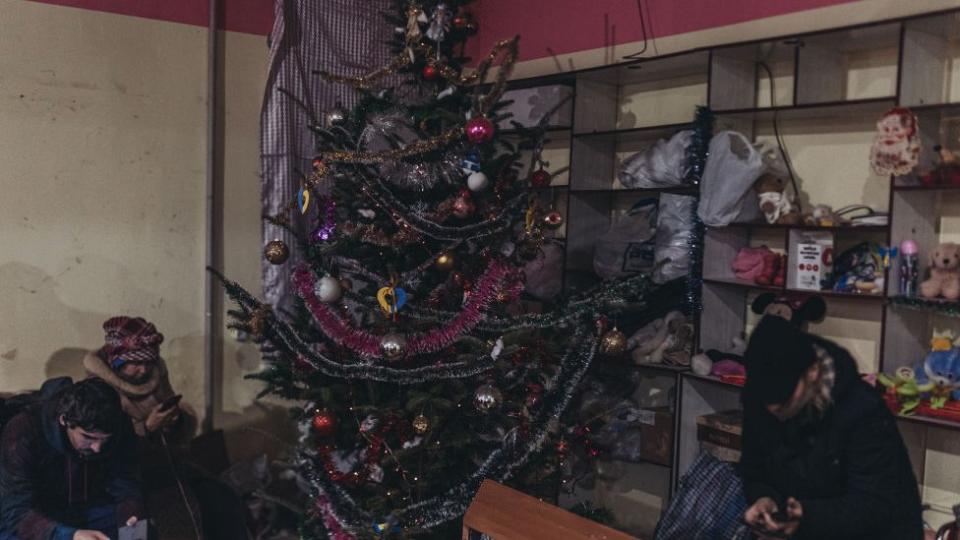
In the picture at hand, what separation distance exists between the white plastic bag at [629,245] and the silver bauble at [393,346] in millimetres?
1147

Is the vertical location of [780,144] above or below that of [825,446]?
above

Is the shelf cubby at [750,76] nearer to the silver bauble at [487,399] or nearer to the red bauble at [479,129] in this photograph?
the red bauble at [479,129]

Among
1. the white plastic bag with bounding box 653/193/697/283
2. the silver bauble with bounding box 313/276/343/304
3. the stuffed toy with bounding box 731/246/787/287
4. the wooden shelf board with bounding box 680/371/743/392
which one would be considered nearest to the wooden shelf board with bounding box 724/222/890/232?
the stuffed toy with bounding box 731/246/787/287

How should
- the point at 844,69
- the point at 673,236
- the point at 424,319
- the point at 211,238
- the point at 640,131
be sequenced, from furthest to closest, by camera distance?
the point at 211,238
the point at 640,131
the point at 673,236
the point at 844,69
the point at 424,319

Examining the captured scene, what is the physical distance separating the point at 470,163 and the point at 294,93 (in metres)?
1.34

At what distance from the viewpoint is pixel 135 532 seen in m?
2.50

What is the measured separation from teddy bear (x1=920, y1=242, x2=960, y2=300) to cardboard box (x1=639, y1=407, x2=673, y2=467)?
45.3 inches

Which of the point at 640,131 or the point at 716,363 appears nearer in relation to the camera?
the point at 716,363

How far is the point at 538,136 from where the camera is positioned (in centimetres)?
335

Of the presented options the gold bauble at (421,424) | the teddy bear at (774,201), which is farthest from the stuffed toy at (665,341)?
the gold bauble at (421,424)

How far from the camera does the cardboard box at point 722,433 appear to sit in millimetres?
3078

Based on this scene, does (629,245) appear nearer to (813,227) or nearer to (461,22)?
(813,227)

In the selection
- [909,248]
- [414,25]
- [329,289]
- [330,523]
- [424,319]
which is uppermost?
[414,25]

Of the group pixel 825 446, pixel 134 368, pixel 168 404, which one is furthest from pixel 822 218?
pixel 134 368
